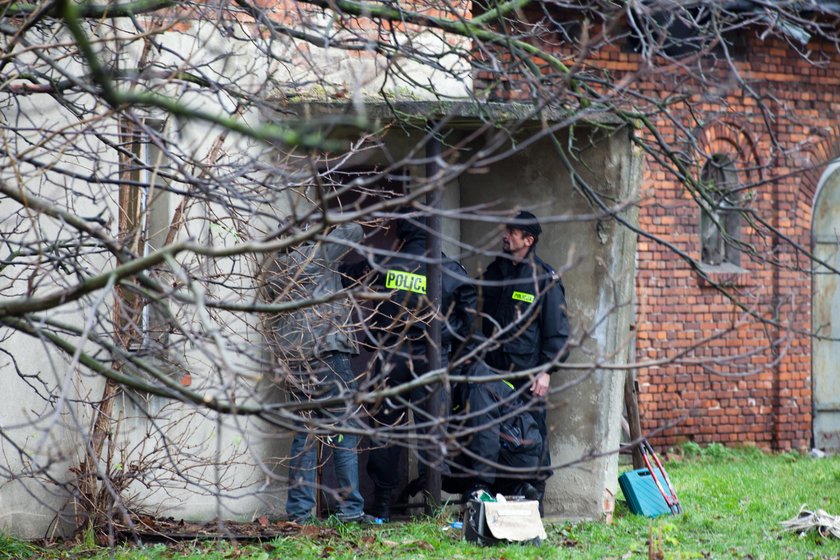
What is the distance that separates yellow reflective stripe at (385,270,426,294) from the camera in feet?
24.1

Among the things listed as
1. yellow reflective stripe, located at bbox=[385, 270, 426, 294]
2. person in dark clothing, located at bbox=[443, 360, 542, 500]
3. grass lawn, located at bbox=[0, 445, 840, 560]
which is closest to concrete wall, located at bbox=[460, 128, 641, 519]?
person in dark clothing, located at bbox=[443, 360, 542, 500]

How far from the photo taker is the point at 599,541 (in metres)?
6.98

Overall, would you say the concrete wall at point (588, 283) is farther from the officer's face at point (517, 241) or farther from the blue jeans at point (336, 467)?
the blue jeans at point (336, 467)

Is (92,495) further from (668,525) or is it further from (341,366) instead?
(668,525)

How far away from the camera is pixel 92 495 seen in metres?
6.62

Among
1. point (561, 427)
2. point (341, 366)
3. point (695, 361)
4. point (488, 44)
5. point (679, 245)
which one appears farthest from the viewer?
point (679, 245)

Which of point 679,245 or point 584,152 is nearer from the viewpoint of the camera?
point 584,152

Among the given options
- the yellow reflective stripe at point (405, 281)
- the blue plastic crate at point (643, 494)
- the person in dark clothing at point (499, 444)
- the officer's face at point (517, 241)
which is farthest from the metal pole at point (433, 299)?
the blue plastic crate at point (643, 494)

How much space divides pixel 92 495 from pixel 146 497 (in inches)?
12.5

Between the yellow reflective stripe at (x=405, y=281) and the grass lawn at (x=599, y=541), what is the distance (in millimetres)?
1540

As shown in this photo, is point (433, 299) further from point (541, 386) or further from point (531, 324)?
point (541, 386)

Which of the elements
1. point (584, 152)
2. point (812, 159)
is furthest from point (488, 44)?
point (812, 159)

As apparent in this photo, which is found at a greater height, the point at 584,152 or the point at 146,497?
the point at 584,152

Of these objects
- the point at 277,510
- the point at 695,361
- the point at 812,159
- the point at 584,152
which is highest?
the point at 812,159
